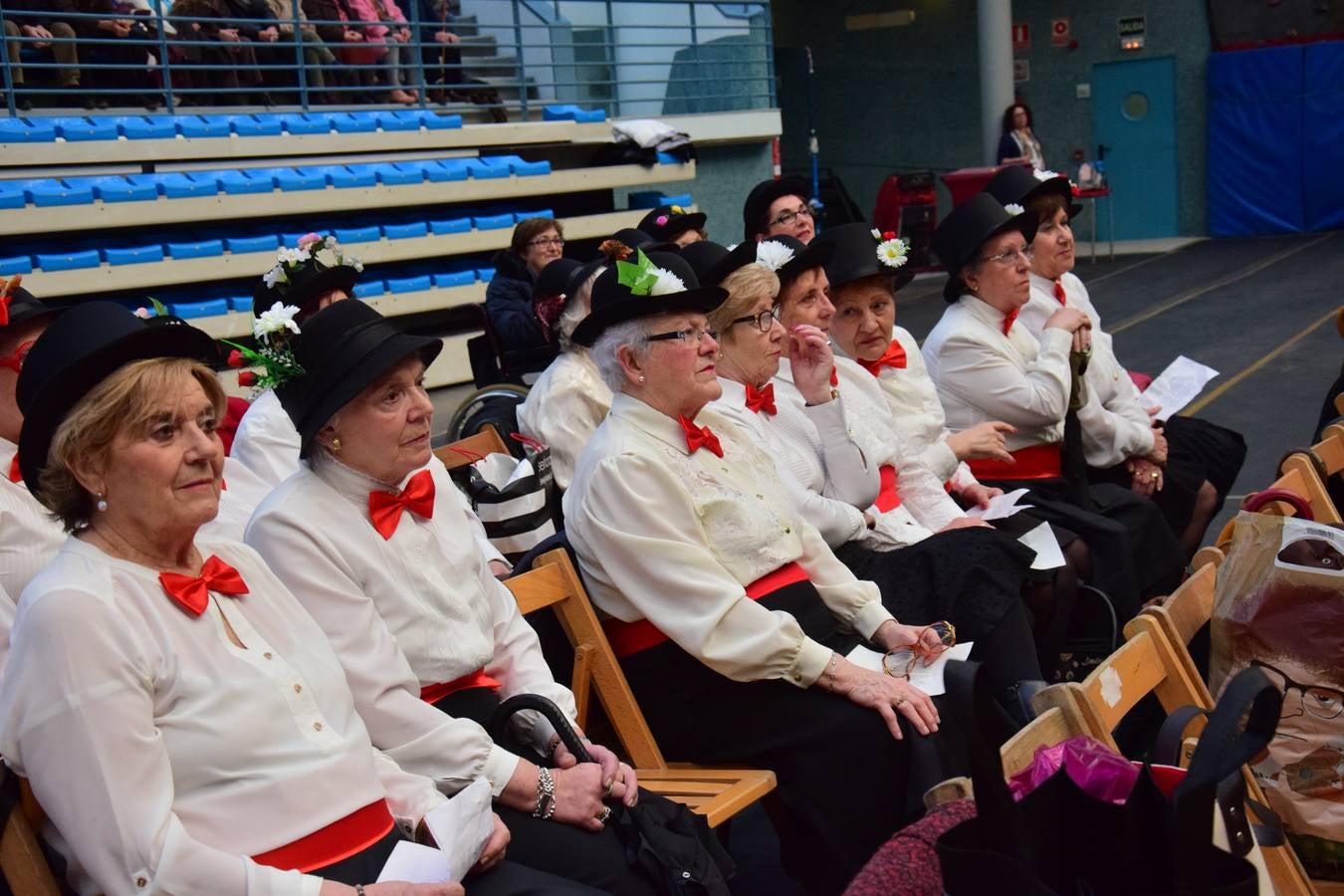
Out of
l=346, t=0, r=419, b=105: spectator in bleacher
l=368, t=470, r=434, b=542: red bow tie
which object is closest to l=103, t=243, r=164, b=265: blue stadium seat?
Result: l=346, t=0, r=419, b=105: spectator in bleacher

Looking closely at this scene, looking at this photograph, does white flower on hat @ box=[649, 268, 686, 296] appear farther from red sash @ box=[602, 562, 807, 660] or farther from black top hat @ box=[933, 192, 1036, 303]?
black top hat @ box=[933, 192, 1036, 303]

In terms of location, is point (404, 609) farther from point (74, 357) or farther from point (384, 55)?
point (384, 55)

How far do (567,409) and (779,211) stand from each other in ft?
4.54

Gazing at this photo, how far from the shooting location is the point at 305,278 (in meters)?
4.23

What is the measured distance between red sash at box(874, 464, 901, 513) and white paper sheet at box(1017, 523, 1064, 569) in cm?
38

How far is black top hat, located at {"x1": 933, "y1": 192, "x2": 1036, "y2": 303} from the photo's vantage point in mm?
4727

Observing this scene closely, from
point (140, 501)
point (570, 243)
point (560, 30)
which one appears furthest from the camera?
point (560, 30)

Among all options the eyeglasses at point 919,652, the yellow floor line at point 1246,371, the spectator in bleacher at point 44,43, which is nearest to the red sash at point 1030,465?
the eyeglasses at point 919,652

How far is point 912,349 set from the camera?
4523 millimetres

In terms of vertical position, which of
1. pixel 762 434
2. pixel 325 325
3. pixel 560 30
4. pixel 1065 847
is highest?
pixel 560 30

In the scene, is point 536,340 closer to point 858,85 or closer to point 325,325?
point 325,325

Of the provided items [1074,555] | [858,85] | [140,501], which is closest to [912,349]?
[1074,555]

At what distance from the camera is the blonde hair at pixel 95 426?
6.96ft

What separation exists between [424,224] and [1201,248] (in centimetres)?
1088
